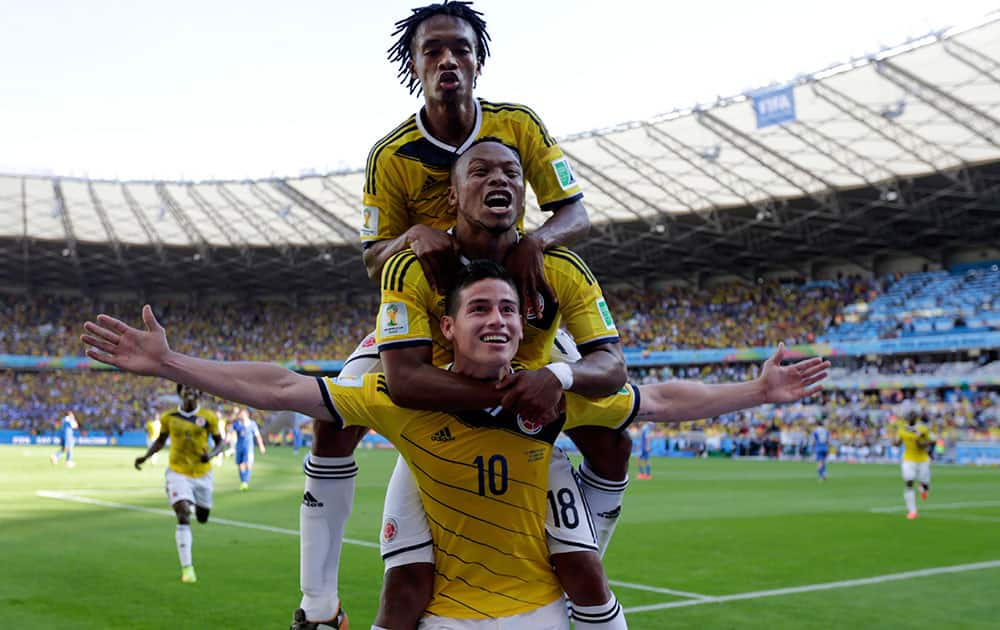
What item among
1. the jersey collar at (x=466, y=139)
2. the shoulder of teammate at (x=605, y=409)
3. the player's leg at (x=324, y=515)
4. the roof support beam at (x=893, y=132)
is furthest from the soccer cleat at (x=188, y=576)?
the roof support beam at (x=893, y=132)

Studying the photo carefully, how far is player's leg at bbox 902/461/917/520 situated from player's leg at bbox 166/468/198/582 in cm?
1219

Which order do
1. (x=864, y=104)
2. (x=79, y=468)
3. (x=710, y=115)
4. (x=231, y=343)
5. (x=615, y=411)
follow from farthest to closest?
(x=231, y=343) → (x=710, y=115) → (x=864, y=104) → (x=79, y=468) → (x=615, y=411)

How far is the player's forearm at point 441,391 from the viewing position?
13.3ft

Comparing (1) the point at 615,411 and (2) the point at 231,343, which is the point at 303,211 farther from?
(1) the point at 615,411

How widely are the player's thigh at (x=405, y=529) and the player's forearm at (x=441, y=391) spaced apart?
2.18 ft

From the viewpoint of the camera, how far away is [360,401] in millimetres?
4328

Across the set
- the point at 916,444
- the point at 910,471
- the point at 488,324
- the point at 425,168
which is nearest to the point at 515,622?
the point at 488,324

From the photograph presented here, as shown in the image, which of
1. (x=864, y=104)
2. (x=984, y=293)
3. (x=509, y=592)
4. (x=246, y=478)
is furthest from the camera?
(x=984, y=293)

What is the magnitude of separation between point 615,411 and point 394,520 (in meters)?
1.13

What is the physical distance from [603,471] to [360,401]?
156 centimetres

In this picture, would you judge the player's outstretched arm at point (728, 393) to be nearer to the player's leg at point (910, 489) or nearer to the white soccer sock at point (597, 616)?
the white soccer sock at point (597, 616)

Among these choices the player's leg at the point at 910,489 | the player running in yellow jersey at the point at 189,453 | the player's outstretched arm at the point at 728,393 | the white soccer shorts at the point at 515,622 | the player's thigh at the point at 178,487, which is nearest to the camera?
the white soccer shorts at the point at 515,622

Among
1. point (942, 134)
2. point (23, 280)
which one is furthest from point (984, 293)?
point (23, 280)

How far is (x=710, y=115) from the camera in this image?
3625cm
